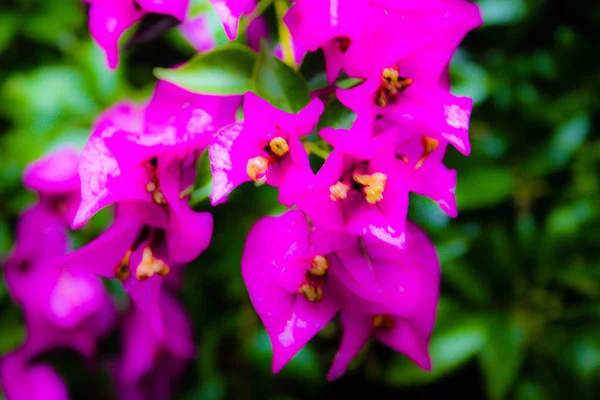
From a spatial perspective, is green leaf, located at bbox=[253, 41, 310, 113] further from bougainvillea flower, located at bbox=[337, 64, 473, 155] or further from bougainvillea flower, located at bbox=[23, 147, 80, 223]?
bougainvillea flower, located at bbox=[23, 147, 80, 223]

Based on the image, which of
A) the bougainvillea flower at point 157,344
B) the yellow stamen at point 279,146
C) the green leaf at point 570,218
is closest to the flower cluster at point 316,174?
the yellow stamen at point 279,146

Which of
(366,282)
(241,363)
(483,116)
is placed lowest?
(241,363)

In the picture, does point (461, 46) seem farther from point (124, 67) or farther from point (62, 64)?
point (62, 64)

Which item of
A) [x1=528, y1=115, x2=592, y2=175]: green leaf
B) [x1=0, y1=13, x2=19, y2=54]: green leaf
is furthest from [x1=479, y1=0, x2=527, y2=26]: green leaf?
[x1=0, y1=13, x2=19, y2=54]: green leaf

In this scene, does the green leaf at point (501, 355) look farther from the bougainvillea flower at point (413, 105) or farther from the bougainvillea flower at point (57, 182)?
the bougainvillea flower at point (57, 182)

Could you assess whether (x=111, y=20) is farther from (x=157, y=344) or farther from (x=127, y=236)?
(x=157, y=344)

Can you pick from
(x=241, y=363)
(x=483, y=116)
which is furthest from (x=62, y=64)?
Result: (x=483, y=116)

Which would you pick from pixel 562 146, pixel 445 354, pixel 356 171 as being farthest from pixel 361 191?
Answer: pixel 562 146
